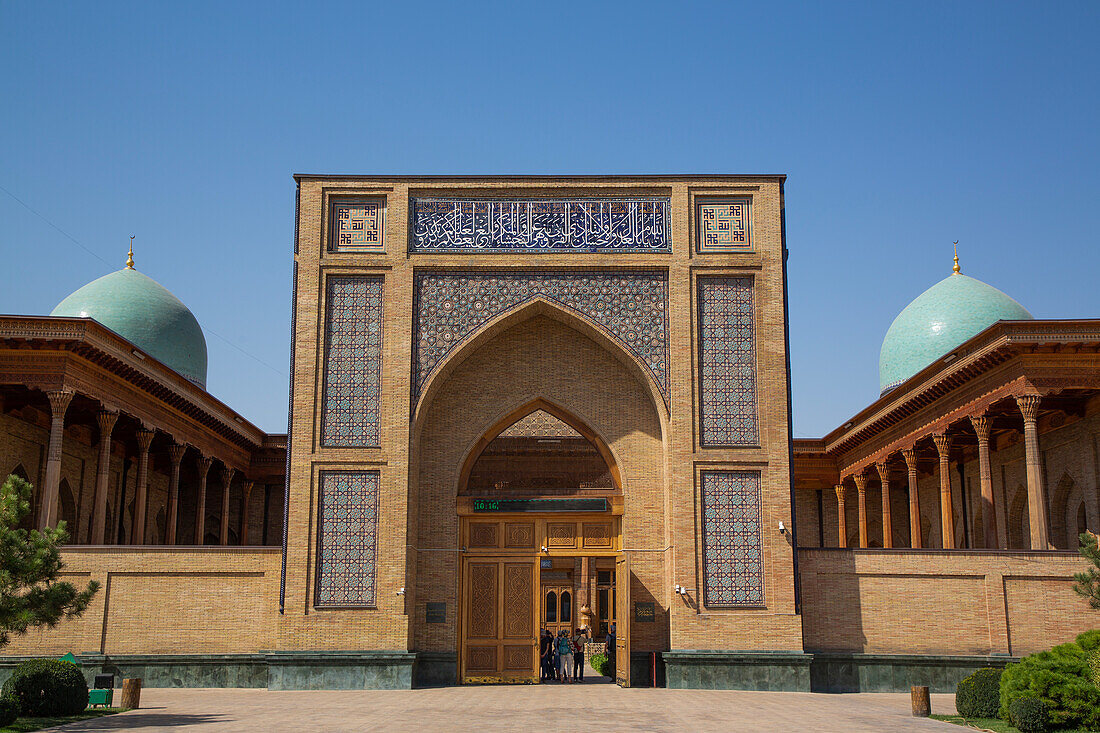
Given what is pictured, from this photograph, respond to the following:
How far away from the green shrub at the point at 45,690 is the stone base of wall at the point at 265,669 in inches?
156

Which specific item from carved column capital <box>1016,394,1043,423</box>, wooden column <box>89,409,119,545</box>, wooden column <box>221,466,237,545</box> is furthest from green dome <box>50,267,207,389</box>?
carved column capital <box>1016,394,1043,423</box>

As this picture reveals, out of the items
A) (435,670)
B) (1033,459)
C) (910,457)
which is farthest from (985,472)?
(435,670)

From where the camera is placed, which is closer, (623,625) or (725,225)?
(623,625)

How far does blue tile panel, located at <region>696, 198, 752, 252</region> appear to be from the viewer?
1986 cm

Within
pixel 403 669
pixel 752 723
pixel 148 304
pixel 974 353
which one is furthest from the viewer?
pixel 148 304

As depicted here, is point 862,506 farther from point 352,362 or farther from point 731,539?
point 352,362

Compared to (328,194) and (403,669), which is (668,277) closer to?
(328,194)

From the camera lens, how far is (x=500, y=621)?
19.8 metres

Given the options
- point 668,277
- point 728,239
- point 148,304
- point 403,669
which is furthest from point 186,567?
point 148,304

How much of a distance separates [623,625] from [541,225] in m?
7.13

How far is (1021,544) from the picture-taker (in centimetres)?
2573

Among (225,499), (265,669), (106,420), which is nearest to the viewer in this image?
(265,669)

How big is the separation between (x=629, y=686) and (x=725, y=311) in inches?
261

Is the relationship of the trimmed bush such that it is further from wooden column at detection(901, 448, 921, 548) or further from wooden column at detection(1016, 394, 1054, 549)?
wooden column at detection(901, 448, 921, 548)
